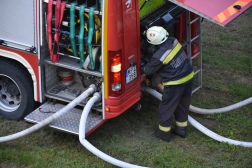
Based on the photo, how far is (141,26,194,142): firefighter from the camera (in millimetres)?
4043

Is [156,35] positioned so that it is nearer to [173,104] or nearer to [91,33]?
[91,33]

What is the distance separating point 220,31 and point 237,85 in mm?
2886

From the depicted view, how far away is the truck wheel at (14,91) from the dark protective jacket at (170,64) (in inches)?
64.0

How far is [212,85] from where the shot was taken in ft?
19.8

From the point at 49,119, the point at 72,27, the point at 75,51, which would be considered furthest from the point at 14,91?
the point at 72,27

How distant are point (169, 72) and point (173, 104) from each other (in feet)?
1.40

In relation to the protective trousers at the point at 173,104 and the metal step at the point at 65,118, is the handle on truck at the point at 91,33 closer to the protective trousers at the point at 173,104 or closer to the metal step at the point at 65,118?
the metal step at the point at 65,118

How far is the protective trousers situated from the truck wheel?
5.83ft

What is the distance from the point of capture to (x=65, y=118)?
4.27 m

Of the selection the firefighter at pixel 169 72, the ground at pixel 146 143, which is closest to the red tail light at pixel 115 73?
the firefighter at pixel 169 72

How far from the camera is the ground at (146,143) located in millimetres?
4004

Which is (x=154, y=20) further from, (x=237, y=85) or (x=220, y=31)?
(x=220, y=31)

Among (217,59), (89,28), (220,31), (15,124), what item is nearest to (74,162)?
(15,124)

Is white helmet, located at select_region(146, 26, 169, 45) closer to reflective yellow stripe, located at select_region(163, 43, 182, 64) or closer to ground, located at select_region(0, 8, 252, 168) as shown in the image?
reflective yellow stripe, located at select_region(163, 43, 182, 64)
